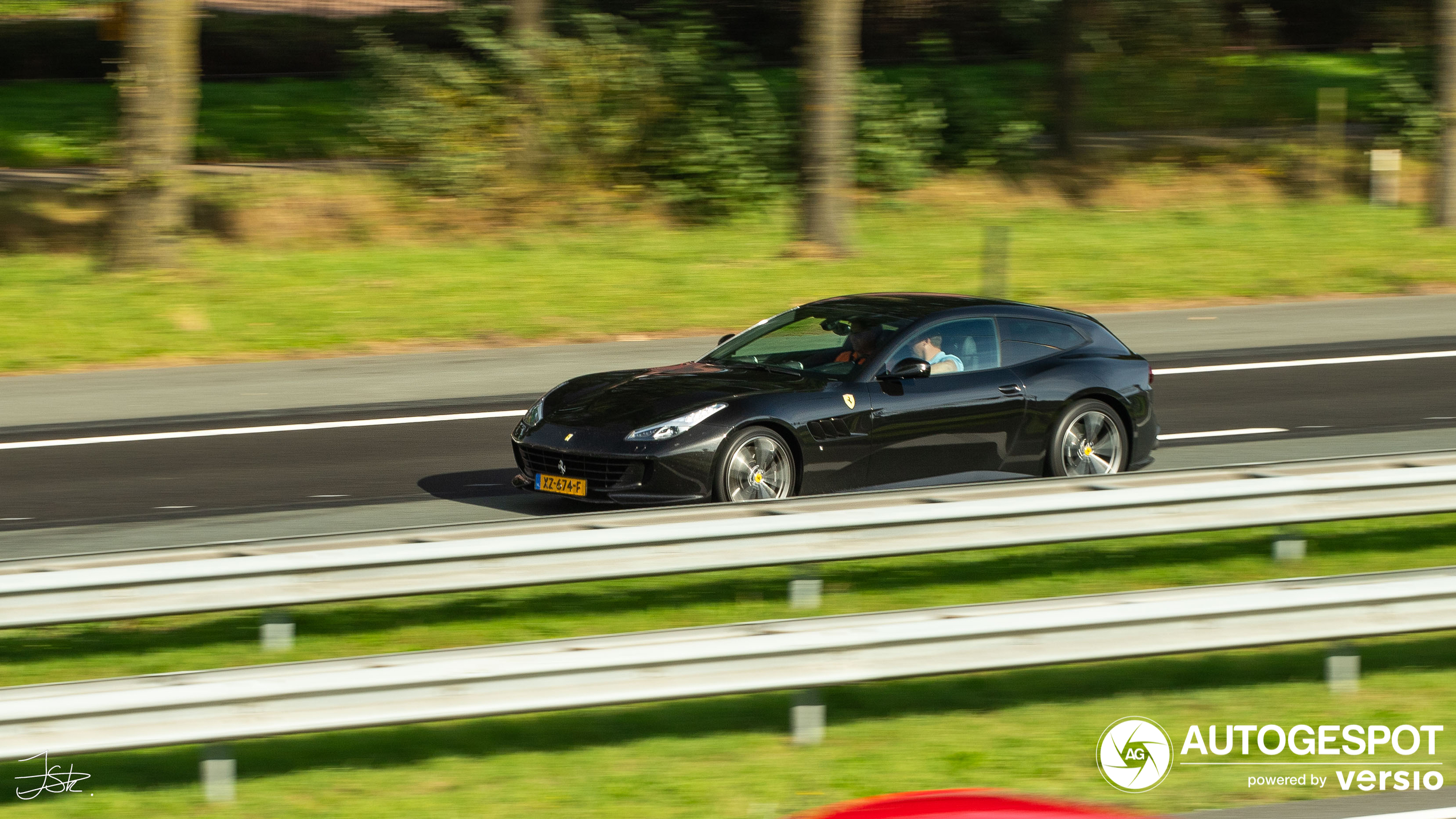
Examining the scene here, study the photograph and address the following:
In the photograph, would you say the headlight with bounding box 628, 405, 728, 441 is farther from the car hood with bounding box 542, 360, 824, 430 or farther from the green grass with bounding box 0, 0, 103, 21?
the green grass with bounding box 0, 0, 103, 21

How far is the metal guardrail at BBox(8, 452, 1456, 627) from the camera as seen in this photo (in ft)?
20.5

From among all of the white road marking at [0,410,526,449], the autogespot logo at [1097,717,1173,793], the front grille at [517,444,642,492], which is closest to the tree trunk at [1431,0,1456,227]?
the white road marking at [0,410,526,449]

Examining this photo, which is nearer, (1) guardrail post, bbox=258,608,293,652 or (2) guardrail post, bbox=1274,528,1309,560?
(1) guardrail post, bbox=258,608,293,652

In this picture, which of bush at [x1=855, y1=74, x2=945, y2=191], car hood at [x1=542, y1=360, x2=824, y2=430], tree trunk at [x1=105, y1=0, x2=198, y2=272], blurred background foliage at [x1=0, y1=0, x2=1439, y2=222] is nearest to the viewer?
car hood at [x1=542, y1=360, x2=824, y2=430]

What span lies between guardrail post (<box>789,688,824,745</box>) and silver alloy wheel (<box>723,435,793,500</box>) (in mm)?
3488

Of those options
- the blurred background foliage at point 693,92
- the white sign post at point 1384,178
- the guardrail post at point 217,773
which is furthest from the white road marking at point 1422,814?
the white sign post at point 1384,178

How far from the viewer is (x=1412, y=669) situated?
7223mm

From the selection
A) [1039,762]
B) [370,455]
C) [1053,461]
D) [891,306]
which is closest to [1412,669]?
[1039,762]

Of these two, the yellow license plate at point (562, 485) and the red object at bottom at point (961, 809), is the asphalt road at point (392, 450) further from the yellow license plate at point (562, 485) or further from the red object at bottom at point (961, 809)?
the red object at bottom at point (961, 809)

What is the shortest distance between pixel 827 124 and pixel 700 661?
17.2m

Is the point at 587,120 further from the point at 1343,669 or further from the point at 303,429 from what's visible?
the point at 1343,669

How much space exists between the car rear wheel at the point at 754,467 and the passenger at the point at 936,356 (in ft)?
3.67

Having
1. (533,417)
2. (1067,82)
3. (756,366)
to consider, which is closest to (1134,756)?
(756,366)

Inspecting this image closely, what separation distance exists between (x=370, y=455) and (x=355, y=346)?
17.2 feet
